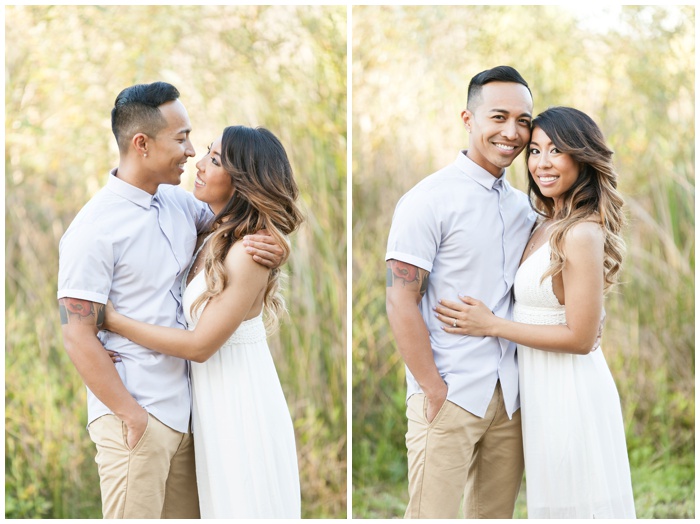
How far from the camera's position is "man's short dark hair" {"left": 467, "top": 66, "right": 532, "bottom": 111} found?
2.65 meters

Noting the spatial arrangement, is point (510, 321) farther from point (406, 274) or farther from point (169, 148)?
point (169, 148)

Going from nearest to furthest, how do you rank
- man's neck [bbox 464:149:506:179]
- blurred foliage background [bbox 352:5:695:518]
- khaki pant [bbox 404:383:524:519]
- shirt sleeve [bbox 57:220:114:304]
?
shirt sleeve [bbox 57:220:114:304]
khaki pant [bbox 404:383:524:519]
man's neck [bbox 464:149:506:179]
blurred foliage background [bbox 352:5:695:518]

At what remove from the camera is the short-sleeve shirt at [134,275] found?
7.80 ft

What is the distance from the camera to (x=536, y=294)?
2574mm

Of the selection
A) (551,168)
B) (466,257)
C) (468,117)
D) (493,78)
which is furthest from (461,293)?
(493,78)

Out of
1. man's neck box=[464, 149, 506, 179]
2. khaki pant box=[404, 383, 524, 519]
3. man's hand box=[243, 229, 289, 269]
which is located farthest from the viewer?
man's neck box=[464, 149, 506, 179]

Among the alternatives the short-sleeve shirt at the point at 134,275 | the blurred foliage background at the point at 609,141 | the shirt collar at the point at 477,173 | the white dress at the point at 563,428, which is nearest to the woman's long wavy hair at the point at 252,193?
the short-sleeve shirt at the point at 134,275

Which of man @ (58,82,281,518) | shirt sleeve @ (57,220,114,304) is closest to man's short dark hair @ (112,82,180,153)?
man @ (58,82,281,518)

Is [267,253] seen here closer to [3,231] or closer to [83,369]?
[83,369]

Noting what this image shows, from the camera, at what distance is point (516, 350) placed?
2689mm

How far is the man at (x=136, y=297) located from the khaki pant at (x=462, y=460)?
71cm

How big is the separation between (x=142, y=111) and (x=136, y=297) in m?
0.57

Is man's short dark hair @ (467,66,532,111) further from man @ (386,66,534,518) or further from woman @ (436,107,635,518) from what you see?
woman @ (436,107,635,518)

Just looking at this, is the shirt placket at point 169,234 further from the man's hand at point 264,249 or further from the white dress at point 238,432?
the man's hand at point 264,249
